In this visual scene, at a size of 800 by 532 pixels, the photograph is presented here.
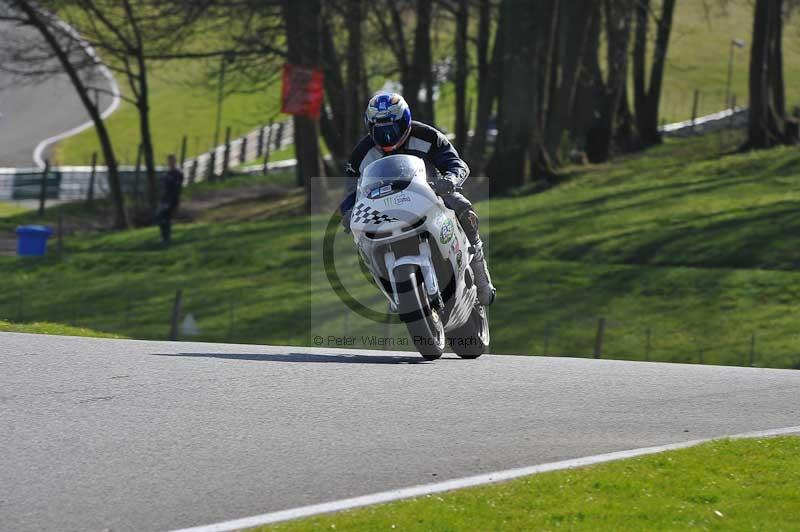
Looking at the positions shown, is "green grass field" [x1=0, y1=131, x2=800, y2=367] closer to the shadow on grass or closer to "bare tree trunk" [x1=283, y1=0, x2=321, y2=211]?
"bare tree trunk" [x1=283, y1=0, x2=321, y2=211]

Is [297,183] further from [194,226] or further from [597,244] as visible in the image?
[597,244]

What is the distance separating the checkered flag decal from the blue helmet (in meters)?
0.63

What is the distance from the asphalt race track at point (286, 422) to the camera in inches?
249

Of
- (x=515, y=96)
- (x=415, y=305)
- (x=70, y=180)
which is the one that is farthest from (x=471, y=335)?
(x=70, y=180)

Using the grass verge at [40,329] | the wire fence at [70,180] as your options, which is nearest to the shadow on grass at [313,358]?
the grass verge at [40,329]

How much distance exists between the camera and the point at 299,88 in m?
32.9

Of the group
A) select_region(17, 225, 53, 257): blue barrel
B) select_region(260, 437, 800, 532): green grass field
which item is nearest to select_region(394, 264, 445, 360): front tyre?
select_region(260, 437, 800, 532): green grass field

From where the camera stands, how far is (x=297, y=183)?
146 feet

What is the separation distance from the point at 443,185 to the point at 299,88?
74.0 ft

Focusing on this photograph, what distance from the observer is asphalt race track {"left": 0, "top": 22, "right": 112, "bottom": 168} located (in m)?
55.6

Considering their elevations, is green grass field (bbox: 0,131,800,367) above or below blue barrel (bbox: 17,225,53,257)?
above

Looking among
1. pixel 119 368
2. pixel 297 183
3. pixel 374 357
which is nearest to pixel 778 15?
pixel 297 183

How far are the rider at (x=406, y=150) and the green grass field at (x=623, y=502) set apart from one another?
13.9 ft

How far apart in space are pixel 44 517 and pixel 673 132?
50919mm
